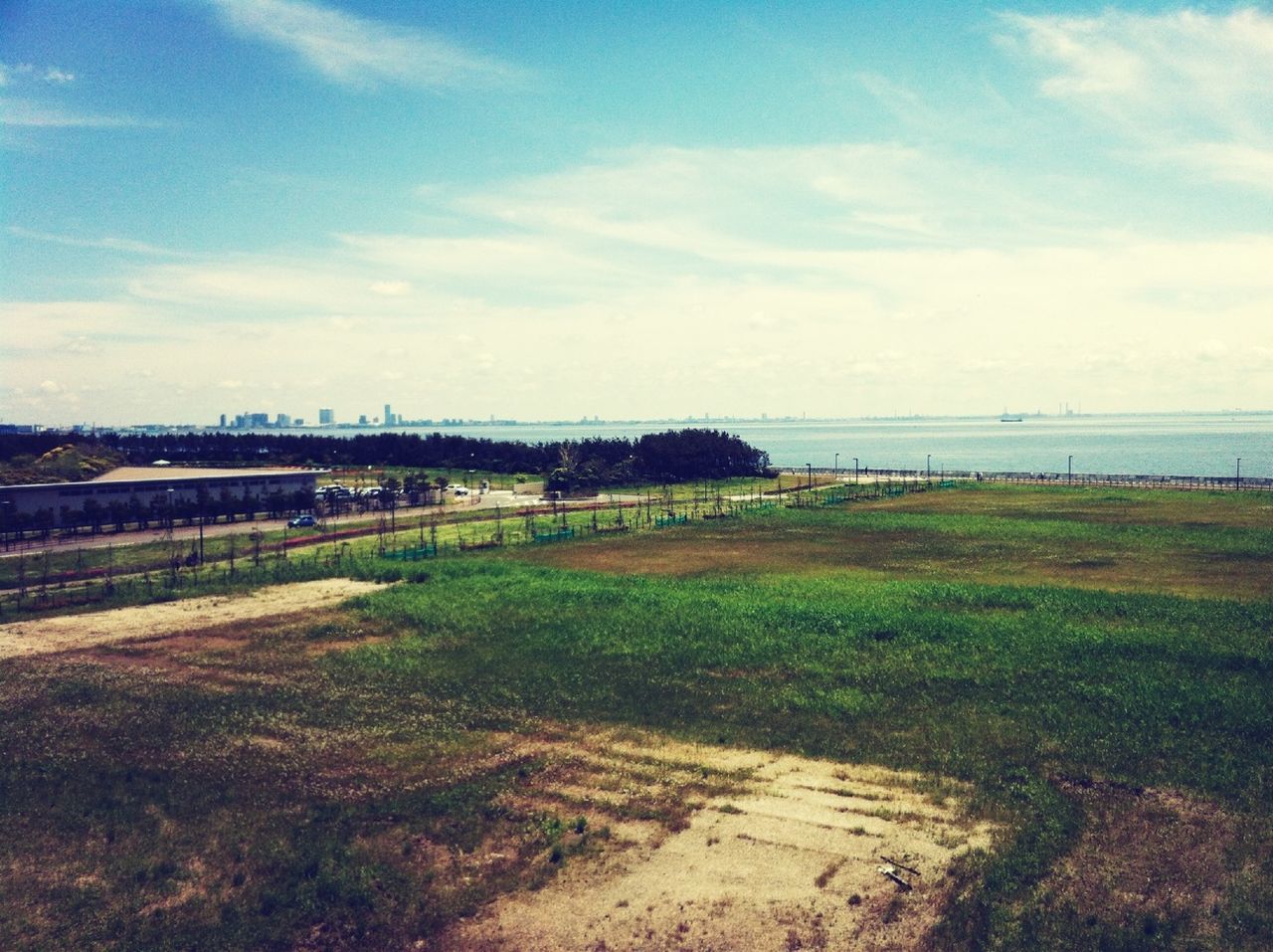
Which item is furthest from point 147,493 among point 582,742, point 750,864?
point 750,864

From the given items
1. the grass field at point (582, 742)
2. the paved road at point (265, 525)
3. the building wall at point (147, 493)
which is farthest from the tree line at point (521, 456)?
the grass field at point (582, 742)

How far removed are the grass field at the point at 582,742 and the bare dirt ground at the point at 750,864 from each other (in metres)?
0.43

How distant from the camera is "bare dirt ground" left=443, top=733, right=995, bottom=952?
1458cm

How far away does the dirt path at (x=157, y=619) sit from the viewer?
1417 inches

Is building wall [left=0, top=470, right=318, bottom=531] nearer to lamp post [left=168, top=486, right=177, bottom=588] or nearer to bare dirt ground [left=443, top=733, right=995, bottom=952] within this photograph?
lamp post [left=168, top=486, right=177, bottom=588]

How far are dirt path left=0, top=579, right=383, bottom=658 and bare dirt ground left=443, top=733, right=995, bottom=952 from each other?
25.6m

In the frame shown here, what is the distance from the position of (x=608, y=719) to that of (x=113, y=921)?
42.8ft

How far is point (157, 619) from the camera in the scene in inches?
1578

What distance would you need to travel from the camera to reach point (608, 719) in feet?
81.6

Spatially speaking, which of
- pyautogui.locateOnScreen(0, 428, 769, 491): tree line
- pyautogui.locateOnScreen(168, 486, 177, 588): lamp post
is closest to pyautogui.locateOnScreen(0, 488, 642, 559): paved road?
pyautogui.locateOnScreen(168, 486, 177, 588): lamp post

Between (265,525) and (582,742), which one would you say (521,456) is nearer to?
(265,525)

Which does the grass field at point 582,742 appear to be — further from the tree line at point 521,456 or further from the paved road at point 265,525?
the tree line at point 521,456

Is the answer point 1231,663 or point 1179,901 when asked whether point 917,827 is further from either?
point 1231,663

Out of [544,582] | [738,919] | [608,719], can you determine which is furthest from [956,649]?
[544,582]
